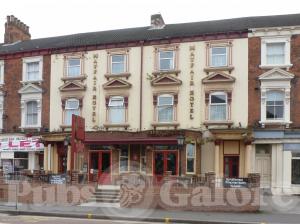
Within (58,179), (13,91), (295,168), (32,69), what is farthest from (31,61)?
(295,168)

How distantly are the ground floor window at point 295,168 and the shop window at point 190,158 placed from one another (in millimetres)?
5530

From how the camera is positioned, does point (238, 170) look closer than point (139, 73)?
Yes

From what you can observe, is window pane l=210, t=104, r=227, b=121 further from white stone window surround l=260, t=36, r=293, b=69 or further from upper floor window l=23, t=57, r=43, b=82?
upper floor window l=23, t=57, r=43, b=82

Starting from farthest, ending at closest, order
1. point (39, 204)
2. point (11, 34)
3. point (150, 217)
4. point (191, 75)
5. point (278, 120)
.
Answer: point (11, 34) → point (191, 75) → point (278, 120) → point (39, 204) → point (150, 217)

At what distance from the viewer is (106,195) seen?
25.3m

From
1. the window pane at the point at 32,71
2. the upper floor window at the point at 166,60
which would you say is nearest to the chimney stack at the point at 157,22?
the upper floor window at the point at 166,60

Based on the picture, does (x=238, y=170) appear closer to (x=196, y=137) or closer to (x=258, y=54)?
(x=196, y=137)

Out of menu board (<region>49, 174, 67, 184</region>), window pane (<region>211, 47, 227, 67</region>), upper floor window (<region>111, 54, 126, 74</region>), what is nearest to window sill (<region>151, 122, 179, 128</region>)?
upper floor window (<region>111, 54, 126, 74</region>)

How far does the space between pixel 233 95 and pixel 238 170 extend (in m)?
4.32

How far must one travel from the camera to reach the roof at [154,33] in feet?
98.9

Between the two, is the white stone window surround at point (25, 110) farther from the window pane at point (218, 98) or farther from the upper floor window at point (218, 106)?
the window pane at point (218, 98)

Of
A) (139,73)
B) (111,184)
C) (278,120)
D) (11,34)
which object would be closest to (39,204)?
(111,184)

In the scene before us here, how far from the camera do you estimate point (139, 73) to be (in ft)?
104

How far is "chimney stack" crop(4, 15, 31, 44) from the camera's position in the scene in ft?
128
